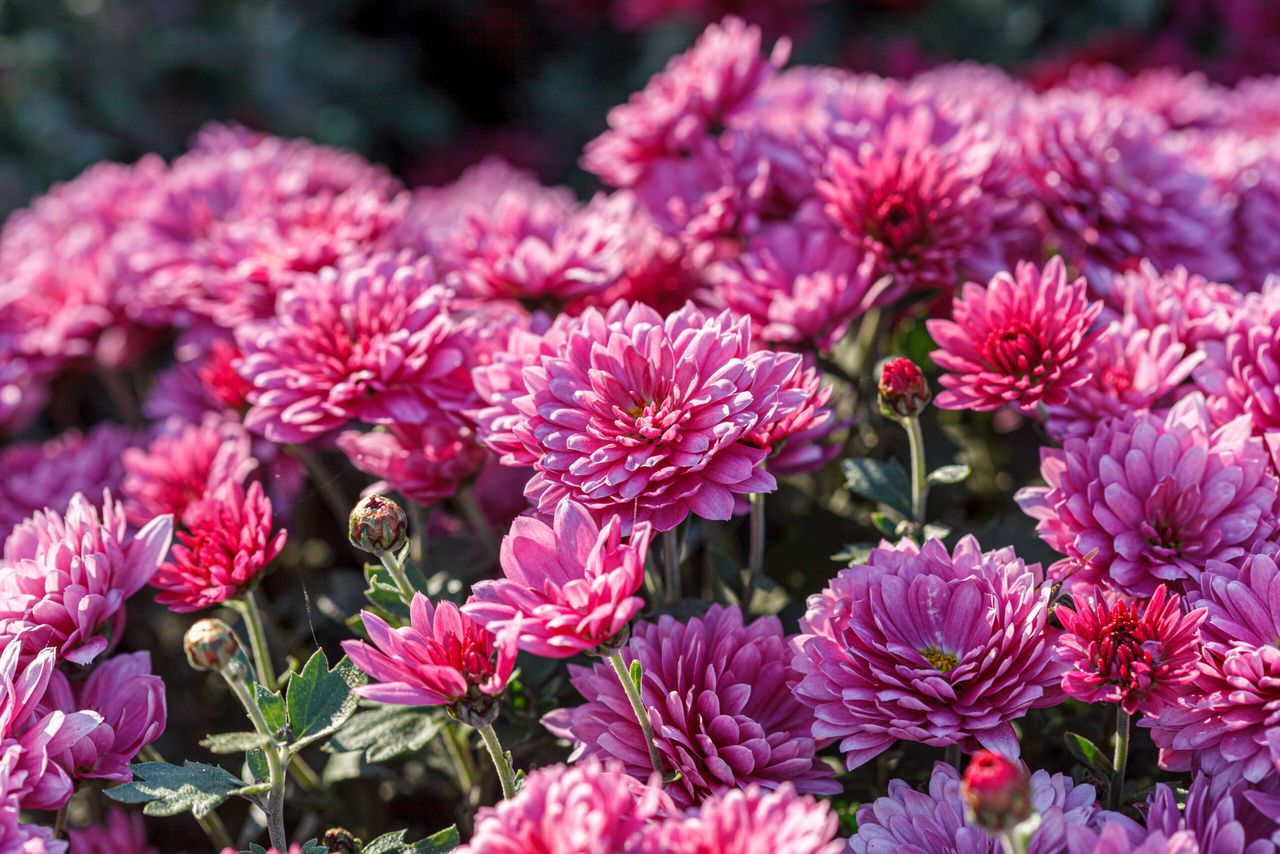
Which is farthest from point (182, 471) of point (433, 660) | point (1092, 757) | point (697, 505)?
point (1092, 757)

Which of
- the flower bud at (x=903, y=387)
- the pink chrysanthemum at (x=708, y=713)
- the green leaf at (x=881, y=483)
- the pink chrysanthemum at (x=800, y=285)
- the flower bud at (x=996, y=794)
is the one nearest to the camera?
the flower bud at (x=996, y=794)

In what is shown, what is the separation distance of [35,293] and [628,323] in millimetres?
1230

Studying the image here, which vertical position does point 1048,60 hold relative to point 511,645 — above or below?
above

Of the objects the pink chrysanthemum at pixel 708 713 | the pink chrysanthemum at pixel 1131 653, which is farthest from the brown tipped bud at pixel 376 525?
the pink chrysanthemum at pixel 1131 653

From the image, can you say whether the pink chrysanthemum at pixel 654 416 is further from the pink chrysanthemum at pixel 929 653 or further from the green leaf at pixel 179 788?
the green leaf at pixel 179 788

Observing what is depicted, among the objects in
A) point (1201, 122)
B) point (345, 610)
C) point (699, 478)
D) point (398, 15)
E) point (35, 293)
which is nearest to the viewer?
point (699, 478)

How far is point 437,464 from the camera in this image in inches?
52.3

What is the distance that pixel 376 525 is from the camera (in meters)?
1.07

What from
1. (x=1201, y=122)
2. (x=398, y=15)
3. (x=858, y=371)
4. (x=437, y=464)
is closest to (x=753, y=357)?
(x=437, y=464)

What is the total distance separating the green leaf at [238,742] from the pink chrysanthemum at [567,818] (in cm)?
28

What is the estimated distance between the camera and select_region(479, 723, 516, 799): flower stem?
1.01 meters

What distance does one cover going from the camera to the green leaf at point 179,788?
105 centimetres

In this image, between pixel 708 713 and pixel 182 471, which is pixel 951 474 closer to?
pixel 708 713

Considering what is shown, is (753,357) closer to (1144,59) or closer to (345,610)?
(345,610)
